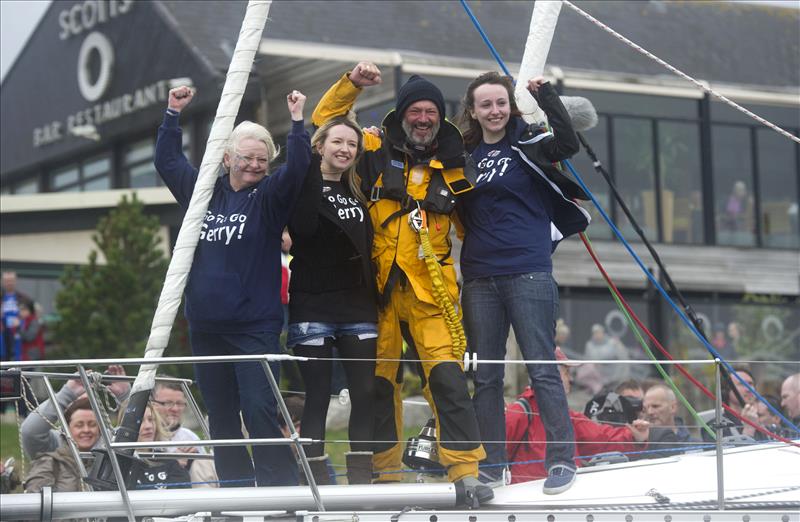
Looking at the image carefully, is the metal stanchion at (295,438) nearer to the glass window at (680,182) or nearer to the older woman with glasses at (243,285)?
the older woman with glasses at (243,285)

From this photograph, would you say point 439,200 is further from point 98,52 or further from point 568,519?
point 98,52

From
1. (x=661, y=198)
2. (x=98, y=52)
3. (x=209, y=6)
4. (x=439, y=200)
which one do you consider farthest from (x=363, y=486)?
(x=98, y=52)

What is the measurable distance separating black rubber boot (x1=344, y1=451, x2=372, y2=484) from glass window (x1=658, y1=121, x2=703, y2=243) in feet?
54.7

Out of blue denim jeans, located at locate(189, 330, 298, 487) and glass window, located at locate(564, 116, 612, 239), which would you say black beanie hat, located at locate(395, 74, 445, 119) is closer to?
blue denim jeans, located at locate(189, 330, 298, 487)

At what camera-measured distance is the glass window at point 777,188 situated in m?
22.1

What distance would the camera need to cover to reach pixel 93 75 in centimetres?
2825

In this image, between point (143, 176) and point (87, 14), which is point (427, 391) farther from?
point (87, 14)

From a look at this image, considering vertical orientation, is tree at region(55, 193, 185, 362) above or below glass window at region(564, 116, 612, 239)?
below

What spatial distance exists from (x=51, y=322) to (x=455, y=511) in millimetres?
12173

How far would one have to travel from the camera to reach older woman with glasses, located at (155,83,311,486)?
5.09m

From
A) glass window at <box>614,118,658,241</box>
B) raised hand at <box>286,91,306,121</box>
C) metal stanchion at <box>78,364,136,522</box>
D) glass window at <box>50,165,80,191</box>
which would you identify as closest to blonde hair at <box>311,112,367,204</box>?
raised hand at <box>286,91,306,121</box>

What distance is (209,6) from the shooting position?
25.6 meters

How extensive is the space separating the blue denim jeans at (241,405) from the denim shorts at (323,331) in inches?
4.1

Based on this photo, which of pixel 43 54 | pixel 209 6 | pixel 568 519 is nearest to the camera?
pixel 568 519
